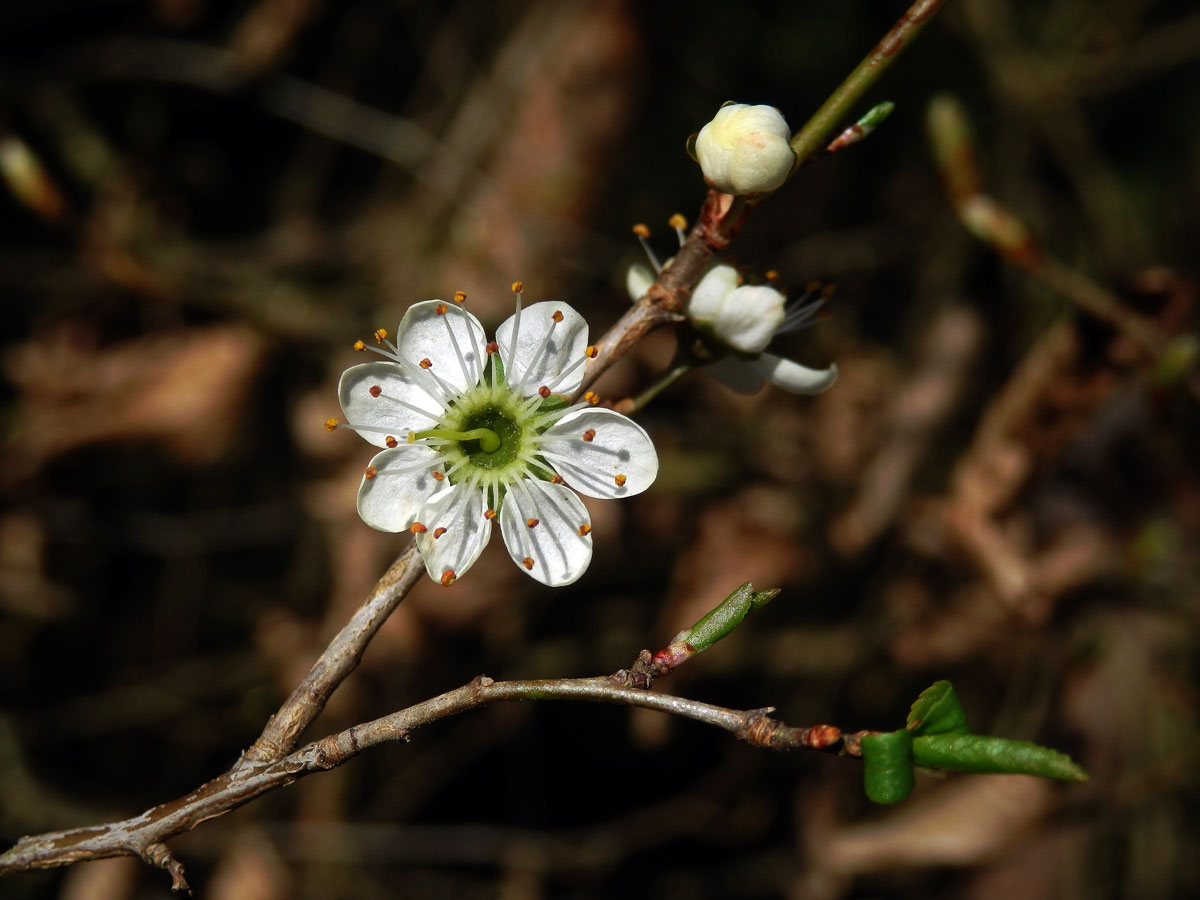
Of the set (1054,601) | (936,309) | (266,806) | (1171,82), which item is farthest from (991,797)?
(1171,82)

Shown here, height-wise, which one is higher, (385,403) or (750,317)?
(385,403)

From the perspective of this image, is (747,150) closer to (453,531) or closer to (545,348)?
(545,348)

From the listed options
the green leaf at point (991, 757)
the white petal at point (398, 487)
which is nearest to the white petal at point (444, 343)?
the white petal at point (398, 487)

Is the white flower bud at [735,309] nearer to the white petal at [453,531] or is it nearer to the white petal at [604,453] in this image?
the white petal at [604,453]

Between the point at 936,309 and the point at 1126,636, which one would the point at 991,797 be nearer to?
the point at 1126,636

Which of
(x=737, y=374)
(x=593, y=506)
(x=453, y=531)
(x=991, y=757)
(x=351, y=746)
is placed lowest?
(x=991, y=757)

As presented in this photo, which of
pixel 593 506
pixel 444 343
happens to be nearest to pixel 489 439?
pixel 444 343

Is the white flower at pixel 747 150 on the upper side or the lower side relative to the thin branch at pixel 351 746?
upper

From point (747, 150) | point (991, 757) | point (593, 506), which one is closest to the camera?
point (991, 757)
